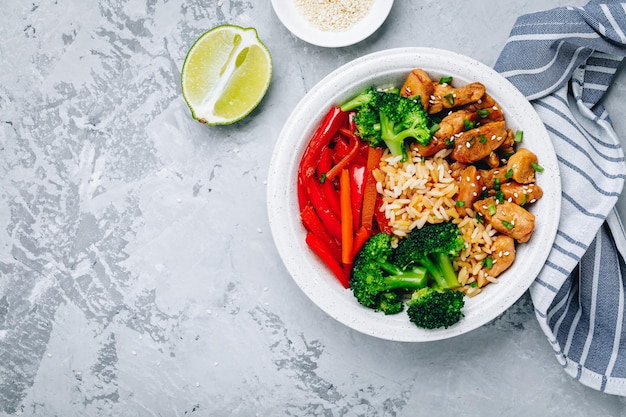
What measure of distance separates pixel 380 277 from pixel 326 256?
262 mm

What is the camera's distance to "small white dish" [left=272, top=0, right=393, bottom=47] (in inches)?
117

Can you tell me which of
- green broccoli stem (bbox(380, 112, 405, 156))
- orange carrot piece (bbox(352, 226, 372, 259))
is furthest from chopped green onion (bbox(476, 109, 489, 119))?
orange carrot piece (bbox(352, 226, 372, 259))

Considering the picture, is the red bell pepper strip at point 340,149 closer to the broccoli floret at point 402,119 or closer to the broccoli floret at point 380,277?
the broccoli floret at point 402,119

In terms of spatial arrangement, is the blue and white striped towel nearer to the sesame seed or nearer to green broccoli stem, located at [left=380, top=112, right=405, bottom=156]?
green broccoli stem, located at [left=380, top=112, right=405, bottom=156]

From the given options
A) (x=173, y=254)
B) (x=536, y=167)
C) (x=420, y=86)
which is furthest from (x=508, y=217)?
(x=173, y=254)

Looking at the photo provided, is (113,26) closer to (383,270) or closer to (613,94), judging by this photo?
(383,270)

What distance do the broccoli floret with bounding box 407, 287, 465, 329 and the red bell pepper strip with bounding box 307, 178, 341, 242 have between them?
488 mm

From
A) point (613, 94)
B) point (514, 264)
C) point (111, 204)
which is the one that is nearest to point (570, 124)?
point (613, 94)

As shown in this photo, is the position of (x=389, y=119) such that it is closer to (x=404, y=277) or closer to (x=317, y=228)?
(x=317, y=228)

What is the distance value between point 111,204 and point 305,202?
107cm

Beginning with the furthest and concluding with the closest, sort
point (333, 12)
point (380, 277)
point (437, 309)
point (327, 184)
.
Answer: point (333, 12), point (327, 184), point (380, 277), point (437, 309)

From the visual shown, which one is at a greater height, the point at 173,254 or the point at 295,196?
the point at 295,196

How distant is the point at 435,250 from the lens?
8.71 ft

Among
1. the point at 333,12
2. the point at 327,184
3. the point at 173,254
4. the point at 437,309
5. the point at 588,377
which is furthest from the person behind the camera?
the point at 173,254
